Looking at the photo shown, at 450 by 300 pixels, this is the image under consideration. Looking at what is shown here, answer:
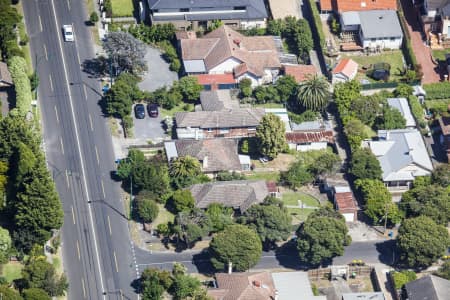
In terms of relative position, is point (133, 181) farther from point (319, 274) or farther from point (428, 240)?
point (428, 240)

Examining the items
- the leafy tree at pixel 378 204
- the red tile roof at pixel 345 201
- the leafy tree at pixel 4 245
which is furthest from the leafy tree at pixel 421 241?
the leafy tree at pixel 4 245

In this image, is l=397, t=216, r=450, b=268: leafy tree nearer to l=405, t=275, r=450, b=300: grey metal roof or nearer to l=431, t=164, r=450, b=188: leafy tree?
l=405, t=275, r=450, b=300: grey metal roof

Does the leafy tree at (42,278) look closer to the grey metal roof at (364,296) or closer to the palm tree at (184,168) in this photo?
the palm tree at (184,168)

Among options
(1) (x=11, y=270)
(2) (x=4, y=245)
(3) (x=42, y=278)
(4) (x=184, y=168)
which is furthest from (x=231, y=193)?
(2) (x=4, y=245)

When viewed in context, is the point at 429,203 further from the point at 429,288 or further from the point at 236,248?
the point at 236,248

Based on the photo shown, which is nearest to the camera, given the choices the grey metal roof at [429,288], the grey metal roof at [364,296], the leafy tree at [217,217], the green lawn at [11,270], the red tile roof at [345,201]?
the grey metal roof at [429,288]
